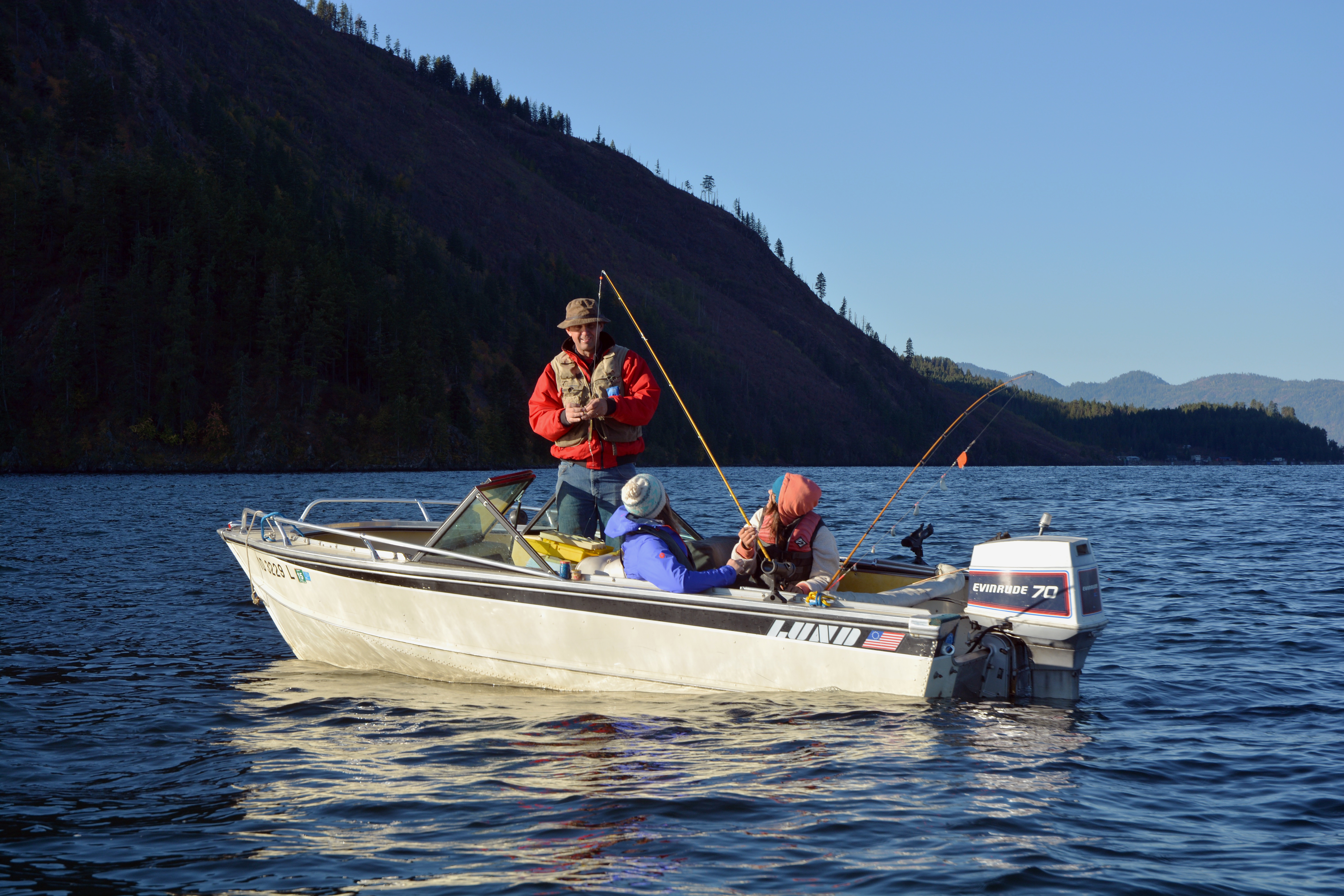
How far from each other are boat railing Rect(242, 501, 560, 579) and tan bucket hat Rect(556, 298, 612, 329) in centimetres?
186

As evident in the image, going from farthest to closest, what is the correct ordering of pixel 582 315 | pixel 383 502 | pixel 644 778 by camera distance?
pixel 383 502 → pixel 582 315 → pixel 644 778

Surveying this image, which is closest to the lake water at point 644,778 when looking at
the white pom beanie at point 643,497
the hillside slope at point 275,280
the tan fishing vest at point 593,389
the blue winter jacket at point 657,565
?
the blue winter jacket at point 657,565

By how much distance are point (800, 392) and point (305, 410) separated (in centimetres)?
9233

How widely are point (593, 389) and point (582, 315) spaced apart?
1.90 feet

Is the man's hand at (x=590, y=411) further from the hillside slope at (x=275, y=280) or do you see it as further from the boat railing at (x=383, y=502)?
the hillside slope at (x=275, y=280)

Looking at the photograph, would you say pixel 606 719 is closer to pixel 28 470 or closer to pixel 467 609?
pixel 467 609

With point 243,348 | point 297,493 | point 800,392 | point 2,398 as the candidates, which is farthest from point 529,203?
point 297,493

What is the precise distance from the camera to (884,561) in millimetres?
8492

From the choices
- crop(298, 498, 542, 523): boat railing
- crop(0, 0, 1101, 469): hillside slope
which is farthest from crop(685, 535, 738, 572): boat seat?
crop(0, 0, 1101, 469): hillside slope

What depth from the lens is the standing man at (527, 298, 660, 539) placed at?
761 cm

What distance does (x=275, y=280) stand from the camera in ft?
241

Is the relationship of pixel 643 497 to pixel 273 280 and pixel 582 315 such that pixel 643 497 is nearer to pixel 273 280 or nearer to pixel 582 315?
pixel 582 315

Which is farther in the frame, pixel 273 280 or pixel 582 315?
pixel 273 280

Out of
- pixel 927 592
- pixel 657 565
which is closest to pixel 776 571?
A: pixel 657 565
